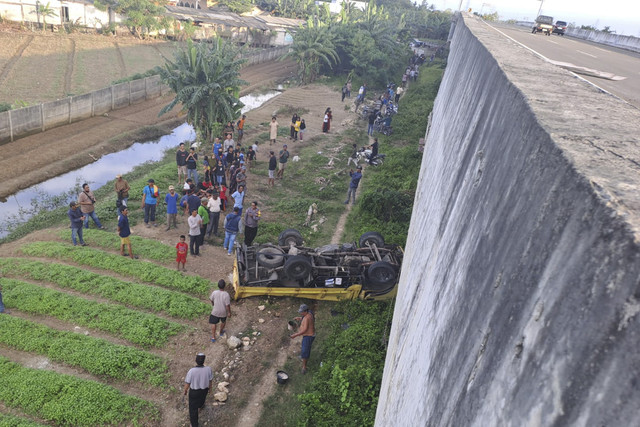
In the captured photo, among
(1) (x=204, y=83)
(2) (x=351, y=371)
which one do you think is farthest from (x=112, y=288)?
(1) (x=204, y=83)

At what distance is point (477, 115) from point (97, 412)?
7.33 metres

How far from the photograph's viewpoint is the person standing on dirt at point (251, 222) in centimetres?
1198

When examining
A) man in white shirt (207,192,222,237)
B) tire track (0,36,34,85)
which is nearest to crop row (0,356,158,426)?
man in white shirt (207,192,222,237)

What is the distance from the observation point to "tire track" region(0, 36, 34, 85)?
27944 mm

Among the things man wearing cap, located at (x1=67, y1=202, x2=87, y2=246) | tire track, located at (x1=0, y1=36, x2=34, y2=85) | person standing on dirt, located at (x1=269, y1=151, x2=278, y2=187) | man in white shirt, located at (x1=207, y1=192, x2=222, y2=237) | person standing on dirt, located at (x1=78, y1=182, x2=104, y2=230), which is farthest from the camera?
tire track, located at (x1=0, y1=36, x2=34, y2=85)

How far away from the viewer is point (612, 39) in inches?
1270

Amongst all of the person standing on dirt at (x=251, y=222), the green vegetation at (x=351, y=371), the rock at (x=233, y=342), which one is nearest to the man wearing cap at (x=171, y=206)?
the person standing on dirt at (x=251, y=222)

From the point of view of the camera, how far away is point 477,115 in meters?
4.67

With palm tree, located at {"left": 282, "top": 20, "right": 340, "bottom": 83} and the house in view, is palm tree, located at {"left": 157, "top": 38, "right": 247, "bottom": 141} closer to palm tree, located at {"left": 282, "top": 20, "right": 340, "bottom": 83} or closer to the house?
palm tree, located at {"left": 282, "top": 20, "right": 340, "bottom": 83}

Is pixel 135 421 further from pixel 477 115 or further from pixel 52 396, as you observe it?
pixel 477 115

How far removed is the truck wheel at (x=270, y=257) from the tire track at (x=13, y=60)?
2586 centimetres

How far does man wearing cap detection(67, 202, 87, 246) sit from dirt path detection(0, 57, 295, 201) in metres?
6.23

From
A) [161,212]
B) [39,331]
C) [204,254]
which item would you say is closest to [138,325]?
[39,331]

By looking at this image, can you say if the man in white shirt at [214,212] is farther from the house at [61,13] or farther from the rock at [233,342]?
the house at [61,13]
